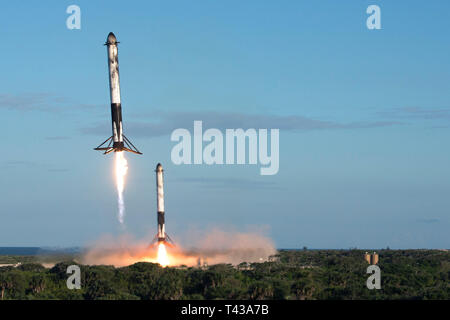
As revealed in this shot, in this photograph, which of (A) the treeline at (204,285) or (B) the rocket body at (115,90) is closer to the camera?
(B) the rocket body at (115,90)

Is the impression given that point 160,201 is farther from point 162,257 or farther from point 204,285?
point 204,285

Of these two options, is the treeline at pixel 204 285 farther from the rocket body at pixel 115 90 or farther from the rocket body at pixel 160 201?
the rocket body at pixel 115 90

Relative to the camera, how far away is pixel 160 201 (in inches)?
4803

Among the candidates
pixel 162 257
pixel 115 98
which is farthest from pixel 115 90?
pixel 162 257

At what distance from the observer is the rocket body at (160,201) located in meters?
122

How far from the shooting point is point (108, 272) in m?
113

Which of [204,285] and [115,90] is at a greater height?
[115,90]

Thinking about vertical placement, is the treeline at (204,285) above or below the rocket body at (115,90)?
below

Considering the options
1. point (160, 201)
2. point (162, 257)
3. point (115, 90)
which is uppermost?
point (115, 90)

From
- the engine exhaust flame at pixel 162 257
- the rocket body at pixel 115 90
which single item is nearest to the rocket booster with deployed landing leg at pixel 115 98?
the rocket body at pixel 115 90

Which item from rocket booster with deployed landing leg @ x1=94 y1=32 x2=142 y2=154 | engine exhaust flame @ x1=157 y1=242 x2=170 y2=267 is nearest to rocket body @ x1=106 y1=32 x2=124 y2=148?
rocket booster with deployed landing leg @ x1=94 y1=32 x2=142 y2=154

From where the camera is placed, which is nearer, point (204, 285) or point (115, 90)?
point (115, 90)
